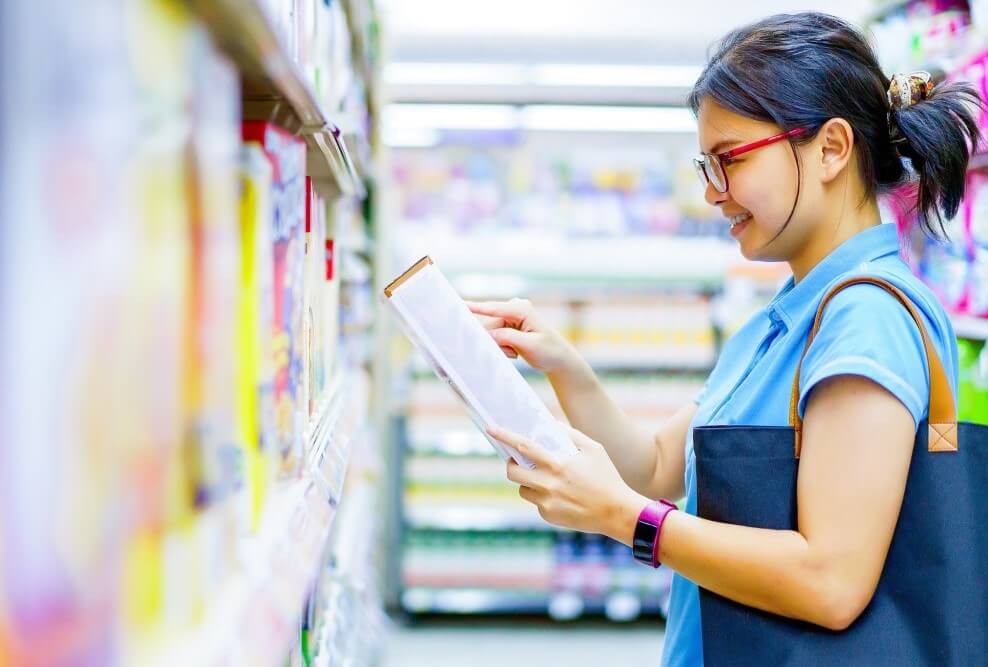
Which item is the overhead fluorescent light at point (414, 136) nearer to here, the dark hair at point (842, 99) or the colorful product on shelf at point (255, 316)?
the dark hair at point (842, 99)

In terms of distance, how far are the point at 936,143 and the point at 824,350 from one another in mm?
402

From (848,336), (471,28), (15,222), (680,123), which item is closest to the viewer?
(15,222)

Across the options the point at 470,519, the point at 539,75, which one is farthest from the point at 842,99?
the point at 470,519

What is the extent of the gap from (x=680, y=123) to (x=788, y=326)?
351 centimetres

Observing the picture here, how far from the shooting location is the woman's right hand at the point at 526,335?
155cm

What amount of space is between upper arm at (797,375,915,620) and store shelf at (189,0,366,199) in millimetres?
688

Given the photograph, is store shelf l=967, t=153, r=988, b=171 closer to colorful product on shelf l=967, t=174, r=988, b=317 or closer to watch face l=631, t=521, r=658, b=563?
colorful product on shelf l=967, t=174, r=988, b=317

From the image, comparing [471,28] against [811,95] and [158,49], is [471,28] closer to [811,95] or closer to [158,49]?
[811,95]

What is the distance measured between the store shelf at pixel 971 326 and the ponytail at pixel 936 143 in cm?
100

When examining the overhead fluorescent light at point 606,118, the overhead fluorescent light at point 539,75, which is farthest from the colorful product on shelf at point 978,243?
the overhead fluorescent light at point 606,118

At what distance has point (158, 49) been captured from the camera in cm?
43

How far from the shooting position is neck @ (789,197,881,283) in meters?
1.24

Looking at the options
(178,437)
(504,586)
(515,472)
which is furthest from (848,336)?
(504,586)

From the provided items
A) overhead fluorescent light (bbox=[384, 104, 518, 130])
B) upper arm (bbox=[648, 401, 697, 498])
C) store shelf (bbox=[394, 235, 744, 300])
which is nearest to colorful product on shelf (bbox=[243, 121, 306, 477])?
upper arm (bbox=[648, 401, 697, 498])
